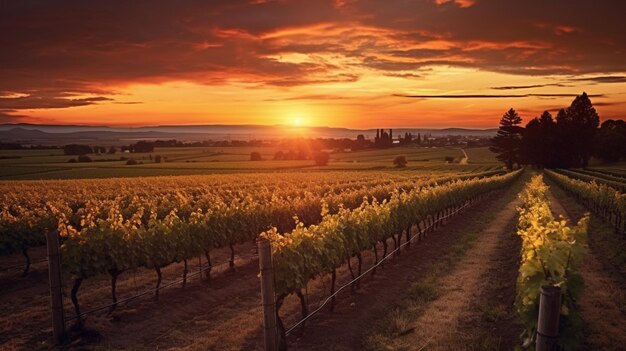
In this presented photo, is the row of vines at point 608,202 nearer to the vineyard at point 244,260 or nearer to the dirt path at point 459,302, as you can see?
the vineyard at point 244,260

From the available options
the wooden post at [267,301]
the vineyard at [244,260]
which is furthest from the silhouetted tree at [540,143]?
the wooden post at [267,301]

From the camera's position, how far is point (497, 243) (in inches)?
790

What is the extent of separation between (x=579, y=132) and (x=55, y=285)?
111 m

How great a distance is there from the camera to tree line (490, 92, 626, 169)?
100188 mm

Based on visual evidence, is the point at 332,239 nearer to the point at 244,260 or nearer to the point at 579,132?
the point at 244,260

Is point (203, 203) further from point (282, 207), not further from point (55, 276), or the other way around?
point (55, 276)

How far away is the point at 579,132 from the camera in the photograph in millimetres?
100562

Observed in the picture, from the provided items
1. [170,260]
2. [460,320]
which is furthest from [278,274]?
[170,260]

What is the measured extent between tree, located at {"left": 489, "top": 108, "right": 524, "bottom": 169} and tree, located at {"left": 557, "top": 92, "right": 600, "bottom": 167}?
8.82m

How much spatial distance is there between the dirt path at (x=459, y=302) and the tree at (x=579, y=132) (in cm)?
9377

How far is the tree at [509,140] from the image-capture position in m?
105

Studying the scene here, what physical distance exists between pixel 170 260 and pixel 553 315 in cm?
1090

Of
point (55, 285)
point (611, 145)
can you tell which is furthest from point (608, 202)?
point (611, 145)

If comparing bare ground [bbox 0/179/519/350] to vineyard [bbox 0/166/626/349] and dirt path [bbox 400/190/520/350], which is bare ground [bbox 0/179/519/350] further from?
dirt path [bbox 400/190/520/350]
